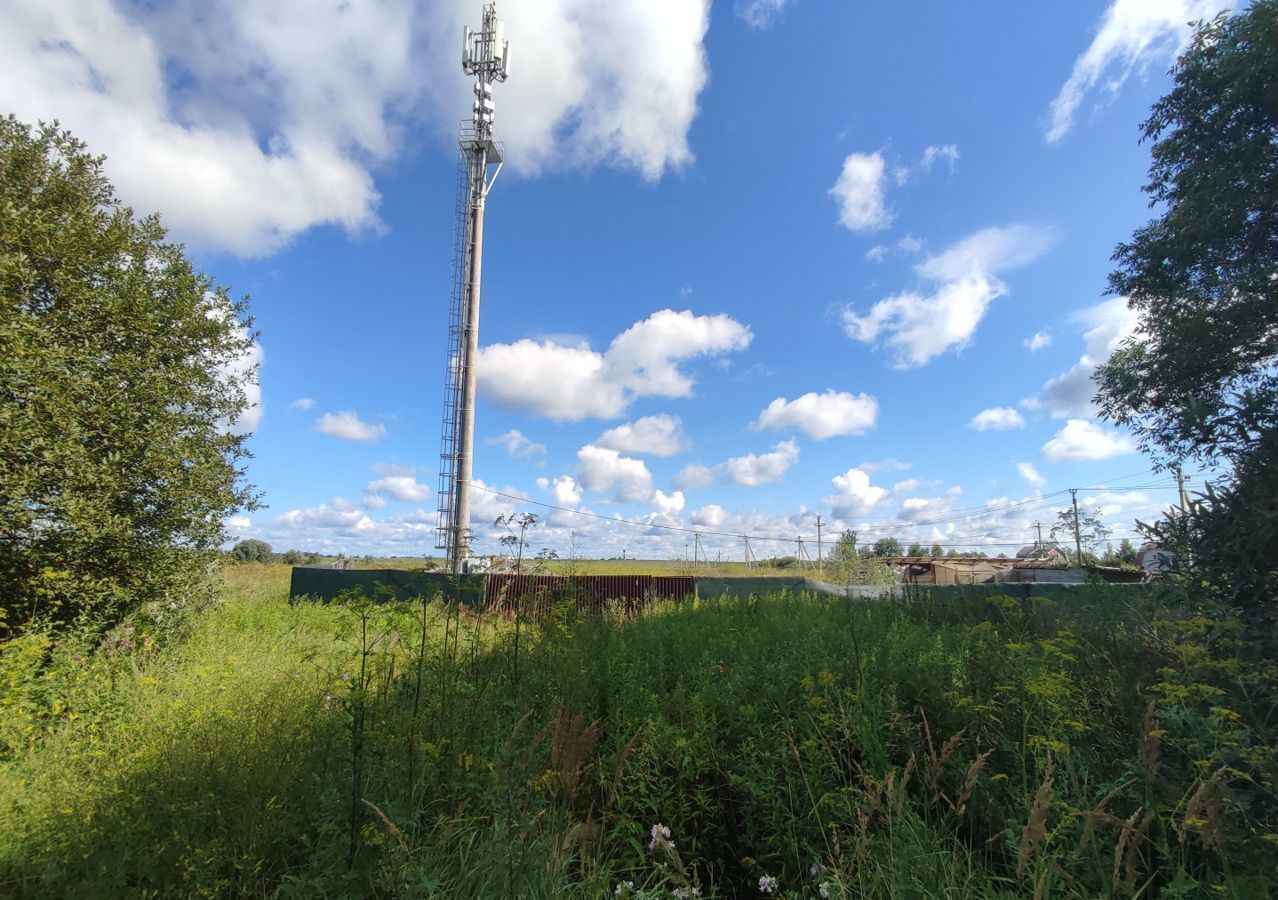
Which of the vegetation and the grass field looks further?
the vegetation

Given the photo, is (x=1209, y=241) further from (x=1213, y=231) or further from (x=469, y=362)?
(x=469, y=362)

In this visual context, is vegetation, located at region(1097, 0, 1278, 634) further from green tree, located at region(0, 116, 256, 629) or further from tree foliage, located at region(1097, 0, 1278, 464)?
green tree, located at region(0, 116, 256, 629)

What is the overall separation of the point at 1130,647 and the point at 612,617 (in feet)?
16.1

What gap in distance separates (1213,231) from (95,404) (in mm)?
15878

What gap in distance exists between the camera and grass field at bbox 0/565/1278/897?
192cm

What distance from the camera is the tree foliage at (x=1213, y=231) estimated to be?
8.73 m

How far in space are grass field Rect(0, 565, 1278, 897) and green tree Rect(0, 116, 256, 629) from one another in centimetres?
120

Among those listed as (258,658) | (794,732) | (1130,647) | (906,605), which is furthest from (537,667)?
(906,605)

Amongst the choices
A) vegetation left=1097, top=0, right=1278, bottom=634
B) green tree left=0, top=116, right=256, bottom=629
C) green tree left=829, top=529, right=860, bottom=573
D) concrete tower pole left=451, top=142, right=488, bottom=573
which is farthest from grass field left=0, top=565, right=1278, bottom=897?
green tree left=829, top=529, right=860, bottom=573

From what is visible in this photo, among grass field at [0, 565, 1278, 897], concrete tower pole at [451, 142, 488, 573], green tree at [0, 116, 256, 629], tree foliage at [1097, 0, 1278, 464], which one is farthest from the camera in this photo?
concrete tower pole at [451, 142, 488, 573]

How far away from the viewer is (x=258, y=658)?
5.87m

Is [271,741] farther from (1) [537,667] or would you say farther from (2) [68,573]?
(2) [68,573]

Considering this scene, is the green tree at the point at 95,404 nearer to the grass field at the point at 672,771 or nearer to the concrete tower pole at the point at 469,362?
the grass field at the point at 672,771

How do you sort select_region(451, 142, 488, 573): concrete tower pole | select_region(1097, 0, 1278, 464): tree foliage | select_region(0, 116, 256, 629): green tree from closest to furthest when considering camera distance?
select_region(0, 116, 256, 629): green tree, select_region(1097, 0, 1278, 464): tree foliage, select_region(451, 142, 488, 573): concrete tower pole
